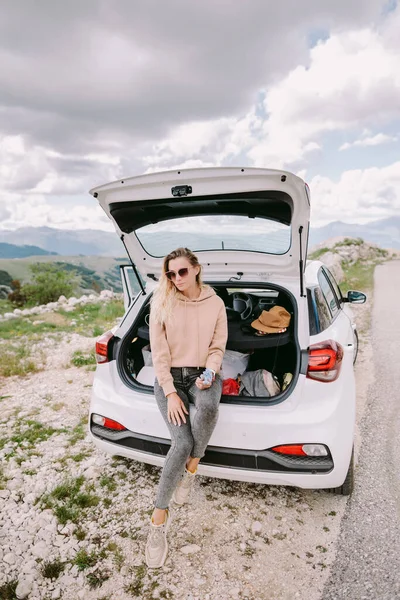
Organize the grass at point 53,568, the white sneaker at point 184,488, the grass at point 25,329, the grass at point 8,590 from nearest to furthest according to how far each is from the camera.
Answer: the grass at point 8,590, the grass at point 53,568, the white sneaker at point 184,488, the grass at point 25,329

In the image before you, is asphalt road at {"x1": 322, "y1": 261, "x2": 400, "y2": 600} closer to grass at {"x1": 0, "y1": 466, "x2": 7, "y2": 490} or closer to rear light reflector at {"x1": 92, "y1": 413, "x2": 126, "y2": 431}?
rear light reflector at {"x1": 92, "y1": 413, "x2": 126, "y2": 431}

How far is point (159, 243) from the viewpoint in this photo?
3.32 m

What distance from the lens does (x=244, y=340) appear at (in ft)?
10.0

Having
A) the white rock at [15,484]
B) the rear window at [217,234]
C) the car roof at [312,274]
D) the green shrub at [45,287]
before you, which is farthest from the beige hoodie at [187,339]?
the green shrub at [45,287]

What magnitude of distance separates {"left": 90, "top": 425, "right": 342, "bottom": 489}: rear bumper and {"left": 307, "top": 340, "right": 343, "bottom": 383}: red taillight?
1.54ft

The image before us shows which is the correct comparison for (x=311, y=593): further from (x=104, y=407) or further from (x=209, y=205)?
(x=209, y=205)

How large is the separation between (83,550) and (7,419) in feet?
7.36

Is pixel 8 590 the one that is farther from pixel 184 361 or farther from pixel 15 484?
pixel 184 361

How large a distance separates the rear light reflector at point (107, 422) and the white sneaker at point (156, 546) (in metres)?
0.64

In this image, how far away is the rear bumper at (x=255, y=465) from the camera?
2285mm

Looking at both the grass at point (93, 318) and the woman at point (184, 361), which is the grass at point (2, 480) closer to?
the woman at point (184, 361)

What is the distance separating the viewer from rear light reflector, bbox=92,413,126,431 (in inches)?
104

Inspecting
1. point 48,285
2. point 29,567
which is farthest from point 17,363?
point 48,285

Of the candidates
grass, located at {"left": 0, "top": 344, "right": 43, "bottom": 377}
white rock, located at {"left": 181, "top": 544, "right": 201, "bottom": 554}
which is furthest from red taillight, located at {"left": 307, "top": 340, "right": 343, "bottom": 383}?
grass, located at {"left": 0, "top": 344, "right": 43, "bottom": 377}
